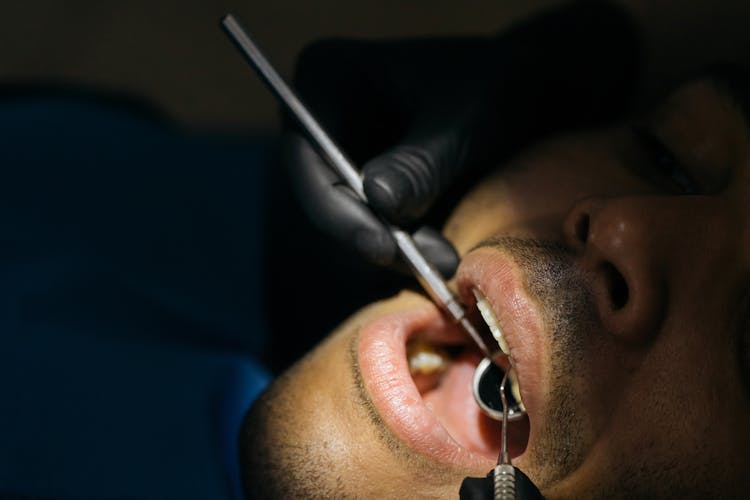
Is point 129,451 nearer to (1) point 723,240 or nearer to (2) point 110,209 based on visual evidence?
(2) point 110,209

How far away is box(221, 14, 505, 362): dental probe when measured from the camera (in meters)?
0.80

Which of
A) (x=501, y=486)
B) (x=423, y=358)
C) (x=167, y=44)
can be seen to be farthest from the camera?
(x=167, y=44)

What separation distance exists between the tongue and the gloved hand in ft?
0.42

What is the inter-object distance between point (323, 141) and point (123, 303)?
0.45 meters

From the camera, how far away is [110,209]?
1.16 m

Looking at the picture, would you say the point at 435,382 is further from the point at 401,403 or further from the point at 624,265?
the point at 624,265

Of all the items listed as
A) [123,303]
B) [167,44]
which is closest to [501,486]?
[123,303]

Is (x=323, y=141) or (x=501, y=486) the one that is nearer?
(x=501, y=486)

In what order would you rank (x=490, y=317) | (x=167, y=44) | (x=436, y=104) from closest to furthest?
(x=490, y=317) < (x=436, y=104) < (x=167, y=44)

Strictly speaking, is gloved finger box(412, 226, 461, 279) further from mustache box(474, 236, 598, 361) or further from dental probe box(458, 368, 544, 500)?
dental probe box(458, 368, 544, 500)

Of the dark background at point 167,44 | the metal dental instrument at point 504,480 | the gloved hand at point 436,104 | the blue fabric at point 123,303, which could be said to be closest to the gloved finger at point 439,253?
the gloved hand at point 436,104

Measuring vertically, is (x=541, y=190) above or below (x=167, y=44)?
below

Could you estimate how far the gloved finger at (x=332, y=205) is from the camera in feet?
2.75

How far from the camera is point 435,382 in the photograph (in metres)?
0.86
